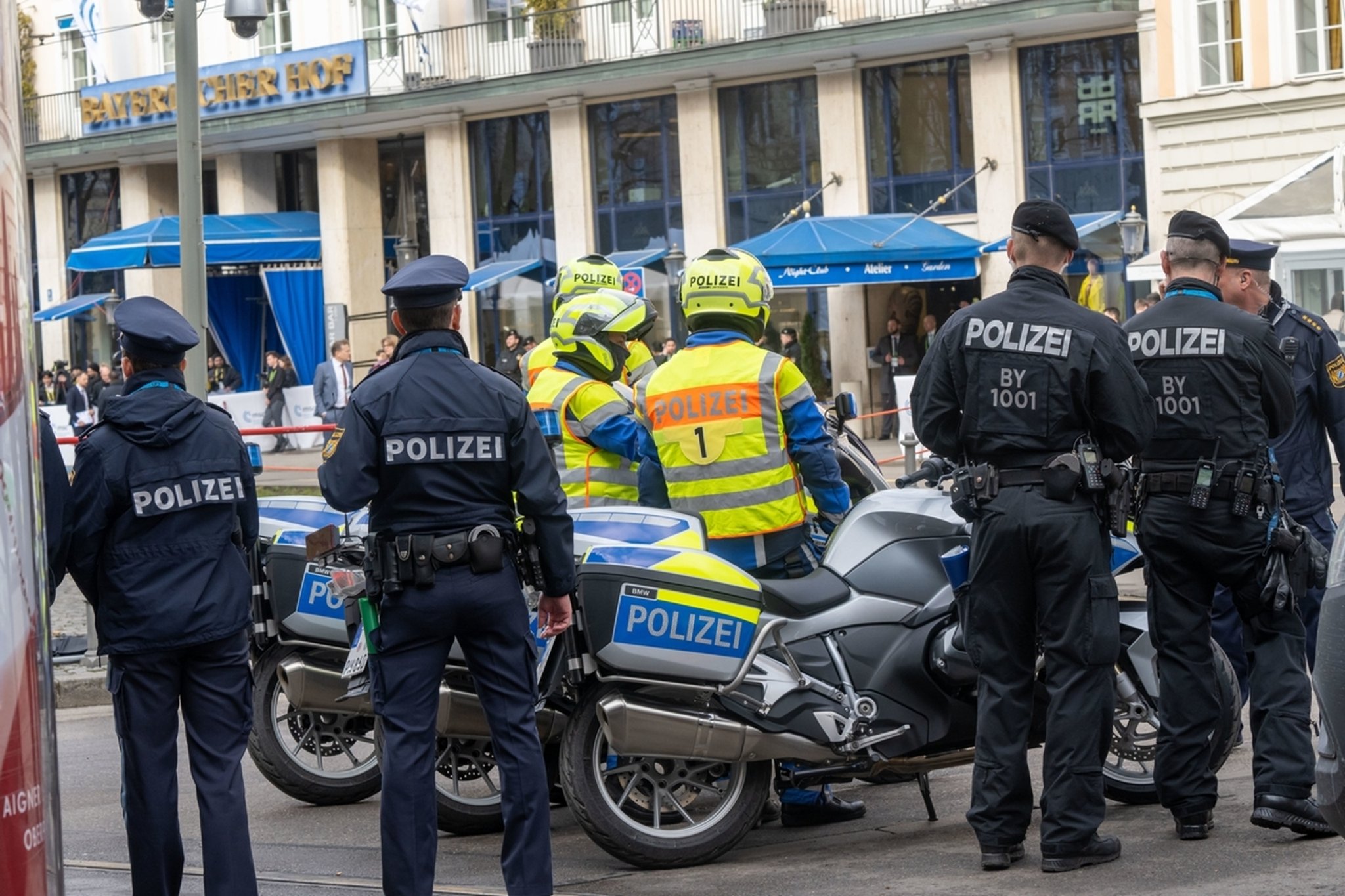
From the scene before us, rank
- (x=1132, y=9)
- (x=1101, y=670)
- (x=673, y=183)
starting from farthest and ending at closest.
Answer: (x=673, y=183) < (x=1132, y=9) < (x=1101, y=670)

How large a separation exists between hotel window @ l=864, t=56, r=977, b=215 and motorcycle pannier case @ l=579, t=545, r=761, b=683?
23.2 m

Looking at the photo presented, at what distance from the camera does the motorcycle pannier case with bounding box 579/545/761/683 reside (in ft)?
19.1

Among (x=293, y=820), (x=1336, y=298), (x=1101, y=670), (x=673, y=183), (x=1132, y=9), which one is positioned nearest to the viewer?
(x=1101, y=670)

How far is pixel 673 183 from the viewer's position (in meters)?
32.1

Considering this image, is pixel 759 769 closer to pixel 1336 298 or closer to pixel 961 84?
pixel 1336 298

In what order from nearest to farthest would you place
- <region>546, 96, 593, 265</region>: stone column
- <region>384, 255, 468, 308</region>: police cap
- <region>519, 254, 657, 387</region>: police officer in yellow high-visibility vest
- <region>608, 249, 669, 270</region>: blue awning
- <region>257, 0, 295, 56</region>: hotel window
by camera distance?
<region>384, 255, 468, 308</region>: police cap
<region>519, 254, 657, 387</region>: police officer in yellow high-visibility vest
<region>608, 249, 669, 270</region>: blue awning
<region>546, 96, 593, 265</region>: stone column
<region>257, 0, 295, 56</region>: hotel window

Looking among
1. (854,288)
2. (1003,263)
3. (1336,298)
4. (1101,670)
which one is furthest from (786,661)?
(854,288)

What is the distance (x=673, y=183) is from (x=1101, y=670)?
27.0 m

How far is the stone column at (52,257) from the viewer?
4209cm

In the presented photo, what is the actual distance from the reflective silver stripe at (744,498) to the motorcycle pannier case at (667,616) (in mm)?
740

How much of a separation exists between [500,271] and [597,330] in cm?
2676

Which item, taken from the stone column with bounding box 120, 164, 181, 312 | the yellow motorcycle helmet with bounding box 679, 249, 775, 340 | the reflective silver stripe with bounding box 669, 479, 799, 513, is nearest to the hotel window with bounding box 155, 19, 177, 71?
the stone column with bounding box 120, 164, 181, 312

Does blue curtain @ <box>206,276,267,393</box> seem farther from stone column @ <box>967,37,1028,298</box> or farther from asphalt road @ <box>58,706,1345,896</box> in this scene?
asphalt road @ <box>58,706,1345,896</box>

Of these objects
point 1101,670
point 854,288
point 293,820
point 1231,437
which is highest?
point 854,288
